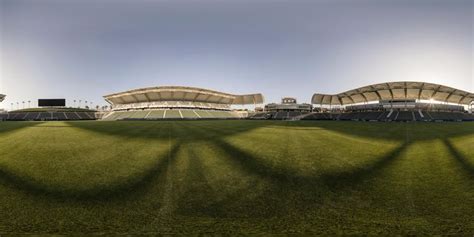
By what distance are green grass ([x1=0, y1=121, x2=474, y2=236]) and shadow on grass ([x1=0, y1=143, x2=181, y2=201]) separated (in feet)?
0.11

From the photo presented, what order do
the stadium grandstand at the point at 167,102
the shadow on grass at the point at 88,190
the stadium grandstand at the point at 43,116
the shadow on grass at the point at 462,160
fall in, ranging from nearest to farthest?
the shadow on grass at the point at 88,190, the shadow on grass at the point at 462,160, the stadium grandstand at the point at 43,116, the stadium grandstand at the point at 167,102

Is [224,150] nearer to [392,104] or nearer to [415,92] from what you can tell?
[392,104]

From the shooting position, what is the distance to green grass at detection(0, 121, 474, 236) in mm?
5809

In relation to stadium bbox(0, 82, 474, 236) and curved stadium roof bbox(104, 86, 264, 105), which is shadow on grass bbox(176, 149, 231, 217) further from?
curved stadium roof bbox(104, 86, 264, 105)

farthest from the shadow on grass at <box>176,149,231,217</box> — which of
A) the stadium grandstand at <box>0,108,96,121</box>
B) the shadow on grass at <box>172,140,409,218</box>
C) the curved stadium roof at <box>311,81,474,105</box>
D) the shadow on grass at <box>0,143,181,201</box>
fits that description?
the stadium grandstand at <box>0,108,96,121</box>

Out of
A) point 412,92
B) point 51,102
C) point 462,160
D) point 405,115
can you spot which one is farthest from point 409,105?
point 51,102

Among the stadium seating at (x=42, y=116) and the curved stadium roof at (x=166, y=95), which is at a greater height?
the curved stadium roof at (x=166, y=95)

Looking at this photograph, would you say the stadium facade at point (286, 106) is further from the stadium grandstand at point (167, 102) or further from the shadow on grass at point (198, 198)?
the shadow on grass at point (198, 198)

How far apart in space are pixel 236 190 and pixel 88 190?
468 cm

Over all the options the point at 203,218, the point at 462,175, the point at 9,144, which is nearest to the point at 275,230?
the point at 203,218

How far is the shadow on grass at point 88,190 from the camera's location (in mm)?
7449

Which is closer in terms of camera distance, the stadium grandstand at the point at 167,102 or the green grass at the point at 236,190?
the green grass at the point at 236,190

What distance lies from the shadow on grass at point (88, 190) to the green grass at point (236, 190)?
3 cm

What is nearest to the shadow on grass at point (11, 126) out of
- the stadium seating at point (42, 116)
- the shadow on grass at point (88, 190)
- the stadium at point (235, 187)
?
the stadium at point (235, 187)
